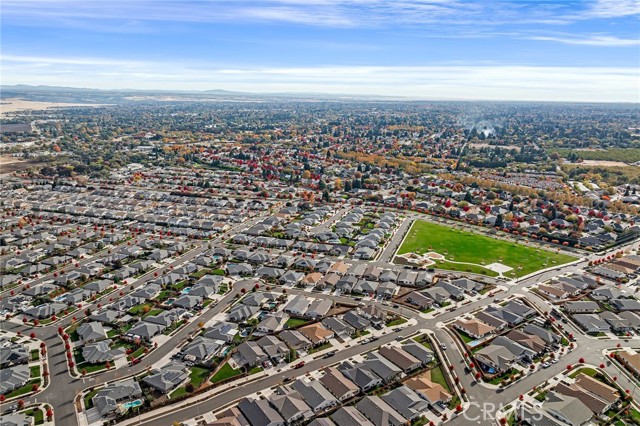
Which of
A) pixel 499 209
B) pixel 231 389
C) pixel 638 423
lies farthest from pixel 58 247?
pixel 499 209

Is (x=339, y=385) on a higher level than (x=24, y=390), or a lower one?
higher

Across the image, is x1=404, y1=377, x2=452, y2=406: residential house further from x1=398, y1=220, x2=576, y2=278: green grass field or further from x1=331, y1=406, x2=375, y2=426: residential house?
x1=398, y1=220, x2=576, y2=278: green grass field

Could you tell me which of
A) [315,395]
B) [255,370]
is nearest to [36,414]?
[255,370]

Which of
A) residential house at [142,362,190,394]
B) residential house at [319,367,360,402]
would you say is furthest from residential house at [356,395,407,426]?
residential house at [142,362,190,394]

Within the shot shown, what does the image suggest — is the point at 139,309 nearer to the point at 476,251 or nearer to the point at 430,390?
the point at 430,390

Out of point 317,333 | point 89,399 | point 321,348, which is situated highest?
point 317,333

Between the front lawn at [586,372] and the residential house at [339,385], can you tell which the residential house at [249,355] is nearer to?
the residential house at [339,385]
